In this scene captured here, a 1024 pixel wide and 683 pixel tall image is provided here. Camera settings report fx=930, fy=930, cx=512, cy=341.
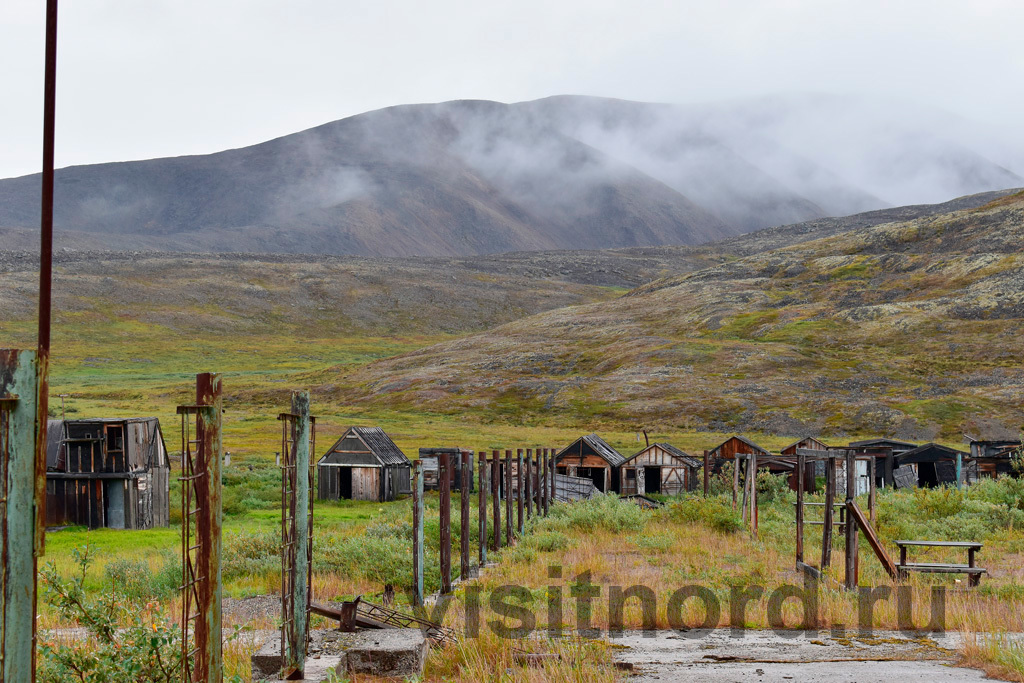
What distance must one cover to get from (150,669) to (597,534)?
15.3 meters

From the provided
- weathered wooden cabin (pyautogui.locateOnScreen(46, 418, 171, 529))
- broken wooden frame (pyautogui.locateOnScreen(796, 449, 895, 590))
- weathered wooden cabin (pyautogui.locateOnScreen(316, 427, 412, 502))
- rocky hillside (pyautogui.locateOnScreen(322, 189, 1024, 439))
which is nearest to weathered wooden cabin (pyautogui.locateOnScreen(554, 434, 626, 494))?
weathered wooden cabin (pyautogui.locateOnScreen(316, 427, 412, 502))

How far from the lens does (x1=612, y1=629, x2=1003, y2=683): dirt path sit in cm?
837

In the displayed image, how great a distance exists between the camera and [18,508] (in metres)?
3.85

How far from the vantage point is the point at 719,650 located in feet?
31.8

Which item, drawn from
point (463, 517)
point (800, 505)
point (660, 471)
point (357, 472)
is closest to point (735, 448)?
point (660, 471)

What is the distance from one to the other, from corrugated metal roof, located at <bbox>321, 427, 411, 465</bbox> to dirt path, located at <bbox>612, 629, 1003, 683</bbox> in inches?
1050

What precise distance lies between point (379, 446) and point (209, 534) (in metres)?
32.4

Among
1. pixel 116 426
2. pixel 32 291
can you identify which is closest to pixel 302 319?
pixel 32 291

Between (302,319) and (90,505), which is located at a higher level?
(302,319)

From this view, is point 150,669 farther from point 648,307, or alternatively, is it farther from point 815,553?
point 648,307

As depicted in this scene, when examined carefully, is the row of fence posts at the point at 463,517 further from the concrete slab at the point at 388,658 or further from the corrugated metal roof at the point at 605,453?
the corrugated metal roof at the point at 605,453

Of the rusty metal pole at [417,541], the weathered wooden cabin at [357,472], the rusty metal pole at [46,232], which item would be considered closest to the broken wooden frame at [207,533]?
the rusty metal pole at [46,232]

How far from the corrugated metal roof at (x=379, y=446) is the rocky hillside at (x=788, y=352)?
33.7 meters

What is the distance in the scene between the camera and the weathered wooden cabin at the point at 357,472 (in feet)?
118
